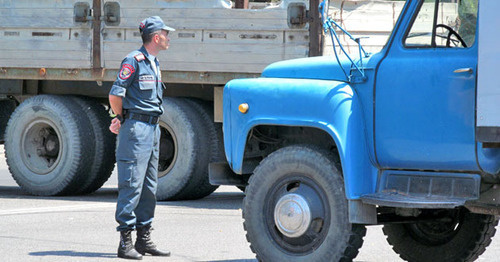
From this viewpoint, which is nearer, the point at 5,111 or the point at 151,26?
the point at 151,26

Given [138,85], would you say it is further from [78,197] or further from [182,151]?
[78,197]

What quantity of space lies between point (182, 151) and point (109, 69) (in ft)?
4.19

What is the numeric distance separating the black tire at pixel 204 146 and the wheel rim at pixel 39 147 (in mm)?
Result: 1824

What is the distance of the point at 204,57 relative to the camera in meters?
11.9

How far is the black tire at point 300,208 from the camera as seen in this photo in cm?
690

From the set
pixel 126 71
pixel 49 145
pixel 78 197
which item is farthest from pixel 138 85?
pixel 49 145

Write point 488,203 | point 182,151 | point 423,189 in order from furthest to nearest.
Result: point 182,151 → point 423,189 → point 488,203

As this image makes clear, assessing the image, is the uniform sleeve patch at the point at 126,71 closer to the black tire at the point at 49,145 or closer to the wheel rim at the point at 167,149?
the wheel rim at the point at 167,149

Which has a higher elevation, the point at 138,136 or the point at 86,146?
the point at 138,136

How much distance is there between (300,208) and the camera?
7.09 metres

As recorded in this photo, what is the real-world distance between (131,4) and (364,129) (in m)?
5.84

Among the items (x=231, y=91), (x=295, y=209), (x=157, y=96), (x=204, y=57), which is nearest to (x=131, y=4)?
(x=204, y=57)

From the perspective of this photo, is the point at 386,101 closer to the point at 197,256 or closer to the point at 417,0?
the point at 417,0

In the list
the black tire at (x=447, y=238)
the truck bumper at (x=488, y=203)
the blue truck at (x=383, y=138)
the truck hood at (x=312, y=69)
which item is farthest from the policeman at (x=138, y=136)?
the truck bumper at (x=488, y=203)
